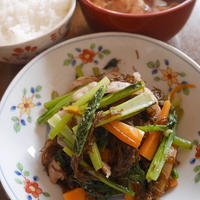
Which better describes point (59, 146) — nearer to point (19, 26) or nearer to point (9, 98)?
point (9, 98)

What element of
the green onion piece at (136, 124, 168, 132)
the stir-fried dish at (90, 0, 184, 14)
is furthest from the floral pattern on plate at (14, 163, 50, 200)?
the stir-fried dish at (90, 0, 184, 14)

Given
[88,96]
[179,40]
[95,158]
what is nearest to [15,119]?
[88,96]

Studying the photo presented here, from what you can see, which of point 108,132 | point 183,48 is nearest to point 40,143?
point 108,132

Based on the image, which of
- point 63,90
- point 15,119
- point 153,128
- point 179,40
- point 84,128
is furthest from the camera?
point 179,40

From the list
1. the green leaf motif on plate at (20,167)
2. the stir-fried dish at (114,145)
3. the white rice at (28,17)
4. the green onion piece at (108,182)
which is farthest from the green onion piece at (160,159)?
the white rice at (28,17)

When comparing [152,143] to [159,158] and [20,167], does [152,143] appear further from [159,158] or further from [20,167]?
[20,167]
